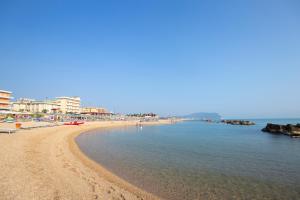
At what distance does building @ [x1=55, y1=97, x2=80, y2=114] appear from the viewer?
14038 centimetres

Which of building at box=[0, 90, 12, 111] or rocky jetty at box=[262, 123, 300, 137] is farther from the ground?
building at box=[0, 90, 12, 111]

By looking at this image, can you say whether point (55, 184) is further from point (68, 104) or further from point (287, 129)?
point (68, 104)

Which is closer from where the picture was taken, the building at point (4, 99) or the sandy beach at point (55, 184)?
the sandy beach at point (55, 184)

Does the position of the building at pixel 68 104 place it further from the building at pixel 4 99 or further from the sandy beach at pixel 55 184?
the sandy beach at pixel 55 184

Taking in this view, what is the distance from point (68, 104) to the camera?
143625mm

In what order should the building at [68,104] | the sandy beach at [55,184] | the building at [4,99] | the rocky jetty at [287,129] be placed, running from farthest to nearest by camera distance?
the building at [68,104] → the building at [4,99] → the rocky jetty at [287,129] → the sandy beach at [55,184]

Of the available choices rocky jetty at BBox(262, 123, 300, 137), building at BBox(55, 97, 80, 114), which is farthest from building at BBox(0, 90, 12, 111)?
rocky jetty at BBox(262, 123, 300, 137)

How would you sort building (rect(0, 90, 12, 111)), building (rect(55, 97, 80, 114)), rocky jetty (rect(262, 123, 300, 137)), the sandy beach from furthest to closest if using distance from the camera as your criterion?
building (rect(55, 97, 80, 114)) → building (rect(0, 90, 12, 111)) → rocky jetty (rect(262, 123, 300, 137)) → the sandy beach

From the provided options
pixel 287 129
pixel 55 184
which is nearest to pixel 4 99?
pixel 55 184

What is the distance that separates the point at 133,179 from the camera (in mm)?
10758

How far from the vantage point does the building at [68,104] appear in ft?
461

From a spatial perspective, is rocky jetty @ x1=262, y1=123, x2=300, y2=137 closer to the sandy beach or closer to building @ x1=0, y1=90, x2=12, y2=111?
the sandy beach

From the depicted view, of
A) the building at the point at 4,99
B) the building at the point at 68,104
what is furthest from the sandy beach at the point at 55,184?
the building at the point at 68,104

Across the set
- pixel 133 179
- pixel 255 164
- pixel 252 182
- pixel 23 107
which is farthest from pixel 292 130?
pixel 23 107
